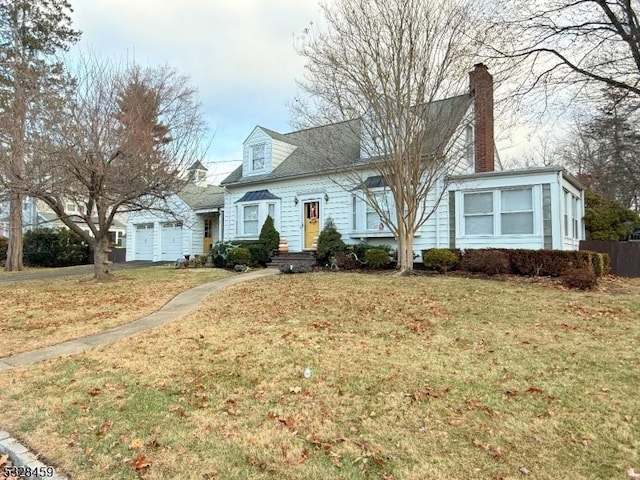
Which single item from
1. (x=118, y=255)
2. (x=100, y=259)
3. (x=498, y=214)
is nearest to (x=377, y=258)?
(x=498, y=214)

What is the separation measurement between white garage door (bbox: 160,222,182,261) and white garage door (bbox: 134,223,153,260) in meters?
1.28

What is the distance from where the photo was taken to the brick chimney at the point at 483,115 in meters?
15.2

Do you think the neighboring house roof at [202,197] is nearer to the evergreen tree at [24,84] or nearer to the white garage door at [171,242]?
the white garage door at [171,242]

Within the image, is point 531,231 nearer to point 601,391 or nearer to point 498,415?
point 601,391

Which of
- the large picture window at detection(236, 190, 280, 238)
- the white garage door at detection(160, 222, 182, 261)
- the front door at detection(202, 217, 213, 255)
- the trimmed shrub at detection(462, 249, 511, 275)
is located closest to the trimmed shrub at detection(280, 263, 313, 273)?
the large picture window at detection(236, 190, 280, 238)

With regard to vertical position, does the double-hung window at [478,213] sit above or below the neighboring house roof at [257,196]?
below

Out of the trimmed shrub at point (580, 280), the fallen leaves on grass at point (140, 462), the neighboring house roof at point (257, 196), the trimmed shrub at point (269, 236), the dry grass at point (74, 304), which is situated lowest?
the fallen leaves on grass at point (140, 462)

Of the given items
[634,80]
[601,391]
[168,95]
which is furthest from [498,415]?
[168,95]

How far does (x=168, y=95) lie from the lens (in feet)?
56.5

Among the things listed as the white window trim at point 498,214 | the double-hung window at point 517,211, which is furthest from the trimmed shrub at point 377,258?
the double-hung window at point 517,211

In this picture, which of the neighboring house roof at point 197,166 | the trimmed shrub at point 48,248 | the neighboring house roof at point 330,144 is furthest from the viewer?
the trimmed shrub at point 48,248

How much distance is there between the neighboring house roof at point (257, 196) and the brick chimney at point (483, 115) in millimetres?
8785

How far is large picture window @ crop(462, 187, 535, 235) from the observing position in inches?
587

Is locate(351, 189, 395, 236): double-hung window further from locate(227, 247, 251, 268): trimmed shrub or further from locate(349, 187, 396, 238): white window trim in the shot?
locate(227, 247, 251, 268): trimmed shrub
